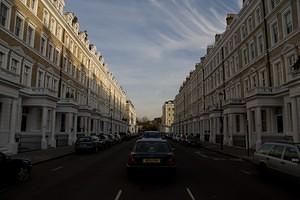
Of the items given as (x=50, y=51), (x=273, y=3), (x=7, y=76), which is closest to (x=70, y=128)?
(x=50, y=51)

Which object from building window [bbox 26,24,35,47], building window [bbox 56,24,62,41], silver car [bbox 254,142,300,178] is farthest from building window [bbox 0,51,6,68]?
silver car [bbox 254,142,300,178]

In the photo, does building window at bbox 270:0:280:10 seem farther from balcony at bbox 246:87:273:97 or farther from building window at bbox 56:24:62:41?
building window at bbox 56:24:62:41

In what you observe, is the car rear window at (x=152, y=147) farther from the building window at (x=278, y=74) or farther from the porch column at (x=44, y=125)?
the porch column at (x=44, y=125)

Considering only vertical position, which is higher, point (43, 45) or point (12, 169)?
point (43, 45)

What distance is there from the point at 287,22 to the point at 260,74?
6997 mm

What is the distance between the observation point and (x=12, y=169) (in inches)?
411

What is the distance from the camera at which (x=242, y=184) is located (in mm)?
10664

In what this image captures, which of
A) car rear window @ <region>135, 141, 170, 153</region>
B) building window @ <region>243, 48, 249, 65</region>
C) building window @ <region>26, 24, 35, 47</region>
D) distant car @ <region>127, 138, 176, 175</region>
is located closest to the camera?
distant car @ <region>127, 138, 176, 175</region>

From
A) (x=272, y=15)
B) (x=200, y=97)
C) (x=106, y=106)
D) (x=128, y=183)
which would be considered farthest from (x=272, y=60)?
(x=106, y=106)

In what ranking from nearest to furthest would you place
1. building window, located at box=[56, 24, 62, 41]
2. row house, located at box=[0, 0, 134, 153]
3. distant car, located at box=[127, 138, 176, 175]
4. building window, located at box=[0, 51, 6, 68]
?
1. distant car, located at box=[127, 138, 176, 175]
2. row house, located at box=[0, 0, 134, 153]
3. building window, located at box=[0, 51, 6, 68]
4. building window, located at box=[56, 24, 62, 41]

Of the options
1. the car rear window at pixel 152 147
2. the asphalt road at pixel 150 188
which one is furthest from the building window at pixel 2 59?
the car rear window at pixel 152 147

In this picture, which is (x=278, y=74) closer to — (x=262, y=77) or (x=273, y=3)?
(x=262, y=77)

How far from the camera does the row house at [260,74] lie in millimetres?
23587

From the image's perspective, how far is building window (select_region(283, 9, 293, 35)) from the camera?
950 inches
